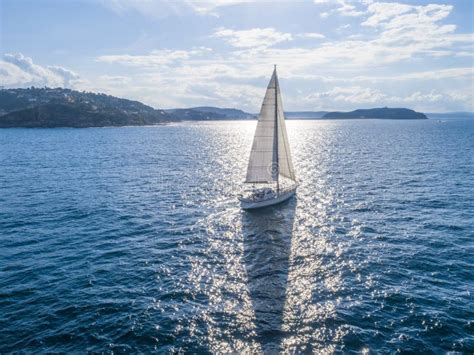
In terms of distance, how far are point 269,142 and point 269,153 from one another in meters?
1.92

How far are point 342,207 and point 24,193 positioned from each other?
57443 millimetres

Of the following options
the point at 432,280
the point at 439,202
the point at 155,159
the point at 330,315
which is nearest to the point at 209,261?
the point at 330,315

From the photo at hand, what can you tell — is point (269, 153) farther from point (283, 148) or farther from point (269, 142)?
point (283, 148)

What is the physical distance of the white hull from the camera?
53844mm

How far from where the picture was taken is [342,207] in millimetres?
55469

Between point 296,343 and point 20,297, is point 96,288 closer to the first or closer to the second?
point 20,297

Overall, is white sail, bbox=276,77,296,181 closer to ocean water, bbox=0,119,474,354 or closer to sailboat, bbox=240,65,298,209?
sailboat, bbox=240,65,298,209

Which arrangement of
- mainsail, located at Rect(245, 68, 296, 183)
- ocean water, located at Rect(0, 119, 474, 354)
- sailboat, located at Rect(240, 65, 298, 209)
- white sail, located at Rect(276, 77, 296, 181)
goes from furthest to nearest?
white sail, located at Rect(276, 77, 296, 181), mainsail, located at Rect(245, 68, 296, 183), sailboat, located at Rect(240, 65, 298, 209), ocean water, located at Rect(0, 119, 474, 354)

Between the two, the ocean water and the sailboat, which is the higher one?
the sailboat

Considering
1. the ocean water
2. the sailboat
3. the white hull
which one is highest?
the sailboat

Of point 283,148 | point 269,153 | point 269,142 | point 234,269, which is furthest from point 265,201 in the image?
point 234,269

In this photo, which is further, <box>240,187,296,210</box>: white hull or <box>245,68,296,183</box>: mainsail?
<box>245,68,296,183</box>: mainsail

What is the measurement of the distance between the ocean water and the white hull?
1278mm

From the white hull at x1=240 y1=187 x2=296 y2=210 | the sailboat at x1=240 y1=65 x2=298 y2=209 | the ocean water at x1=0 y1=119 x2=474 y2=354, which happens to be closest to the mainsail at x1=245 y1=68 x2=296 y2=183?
the sailboat at x1=240 y1=65 x2=298 y2=209
